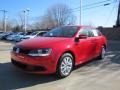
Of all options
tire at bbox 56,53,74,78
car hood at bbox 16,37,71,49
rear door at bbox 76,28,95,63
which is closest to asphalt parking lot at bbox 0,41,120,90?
tire at bbox 56,53,74,78

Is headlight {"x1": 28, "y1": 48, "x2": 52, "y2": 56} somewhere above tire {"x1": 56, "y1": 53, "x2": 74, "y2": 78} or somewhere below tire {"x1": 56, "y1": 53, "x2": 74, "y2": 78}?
above

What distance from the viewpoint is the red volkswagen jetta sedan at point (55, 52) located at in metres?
6.77

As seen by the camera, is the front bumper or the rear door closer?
the front bumper

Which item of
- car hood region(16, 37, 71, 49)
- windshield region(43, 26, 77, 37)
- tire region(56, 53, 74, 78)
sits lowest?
tire region(56, 53, 74, 78)

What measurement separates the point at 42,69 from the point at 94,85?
147 centimetres

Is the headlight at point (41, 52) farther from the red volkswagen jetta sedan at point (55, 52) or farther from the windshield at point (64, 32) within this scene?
the windshield at point (64, 32)

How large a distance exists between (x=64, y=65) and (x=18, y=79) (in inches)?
54.8

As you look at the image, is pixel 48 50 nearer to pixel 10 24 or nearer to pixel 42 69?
pixel 42 69

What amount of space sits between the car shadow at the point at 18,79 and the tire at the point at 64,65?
0.25 meters

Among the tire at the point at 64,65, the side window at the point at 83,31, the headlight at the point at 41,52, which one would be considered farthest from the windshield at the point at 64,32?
the headlight at the point at 41,52

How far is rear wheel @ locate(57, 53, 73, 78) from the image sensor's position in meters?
7.07

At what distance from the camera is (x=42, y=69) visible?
6797 mm

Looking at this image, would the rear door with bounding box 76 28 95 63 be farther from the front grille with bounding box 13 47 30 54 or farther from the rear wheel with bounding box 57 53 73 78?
the front grille with bounding box 13 47 30 54

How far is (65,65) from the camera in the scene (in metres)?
7.27
